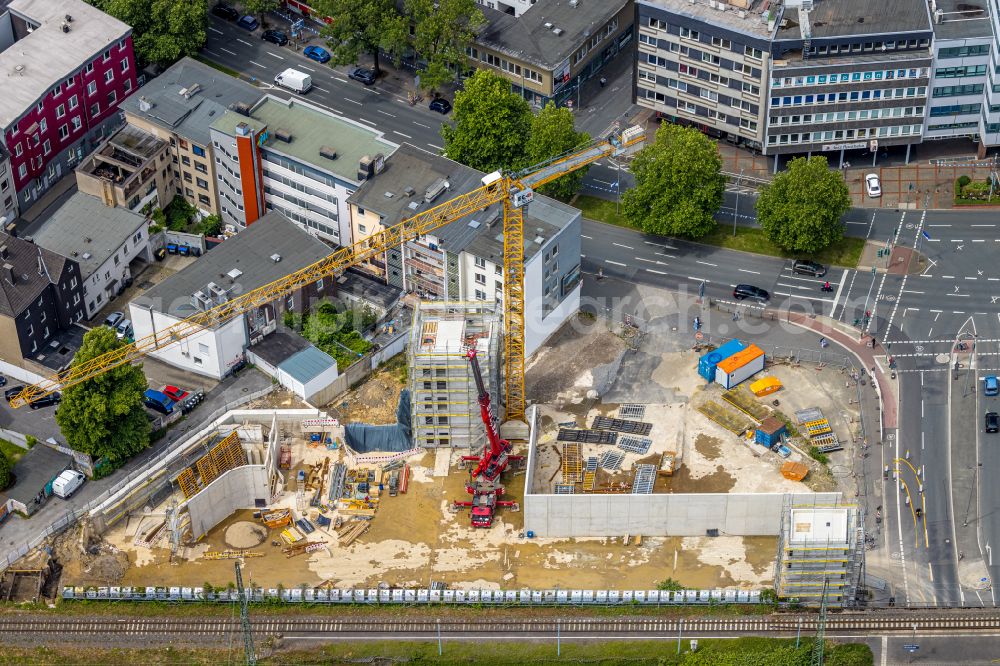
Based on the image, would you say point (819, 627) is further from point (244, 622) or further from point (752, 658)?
point (244, 622)

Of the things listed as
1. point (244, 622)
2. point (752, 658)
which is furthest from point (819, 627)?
point (244, 622)
